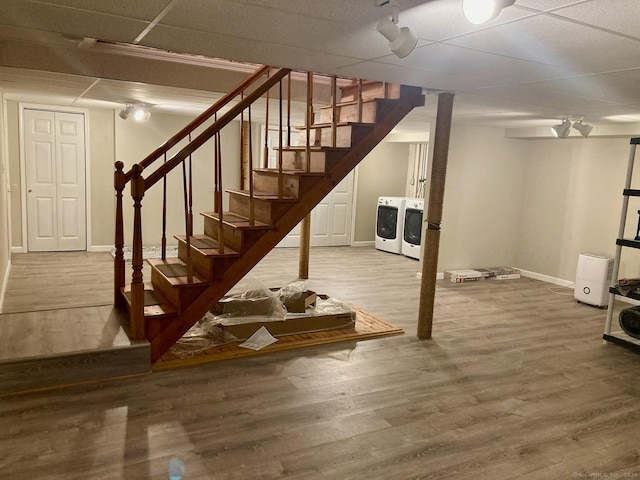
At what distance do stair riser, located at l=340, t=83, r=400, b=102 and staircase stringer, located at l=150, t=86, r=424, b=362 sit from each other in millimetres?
101

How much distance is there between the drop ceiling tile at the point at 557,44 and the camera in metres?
2.09

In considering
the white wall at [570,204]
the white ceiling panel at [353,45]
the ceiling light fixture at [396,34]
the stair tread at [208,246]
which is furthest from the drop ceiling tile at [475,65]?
the white wall at [570,204]

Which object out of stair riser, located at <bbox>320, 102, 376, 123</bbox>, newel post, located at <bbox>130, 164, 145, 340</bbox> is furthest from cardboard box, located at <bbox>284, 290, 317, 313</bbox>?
stair riser, located at <bbox>320, 102, 376, 123</bbox>

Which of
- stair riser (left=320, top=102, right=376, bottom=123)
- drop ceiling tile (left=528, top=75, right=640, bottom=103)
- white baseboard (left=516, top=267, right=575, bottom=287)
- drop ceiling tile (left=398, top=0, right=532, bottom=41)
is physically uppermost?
drop ceiling tile (left=528, top=75, right=640, bottom=103)

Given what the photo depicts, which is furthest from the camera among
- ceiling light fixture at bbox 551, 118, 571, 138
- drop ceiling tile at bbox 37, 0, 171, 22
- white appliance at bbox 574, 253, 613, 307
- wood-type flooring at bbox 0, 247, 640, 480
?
white appliance at bbox 574, 253, 613, 307

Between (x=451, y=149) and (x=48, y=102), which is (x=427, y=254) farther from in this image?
(x=48, y=102)

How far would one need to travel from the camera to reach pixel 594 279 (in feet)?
18.3

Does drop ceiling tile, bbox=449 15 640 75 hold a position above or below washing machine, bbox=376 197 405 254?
above

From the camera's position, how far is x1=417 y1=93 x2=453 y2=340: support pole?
4043mm

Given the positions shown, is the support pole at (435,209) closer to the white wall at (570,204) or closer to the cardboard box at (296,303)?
the cardboard box at (296,303)

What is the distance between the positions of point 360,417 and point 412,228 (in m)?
5.35

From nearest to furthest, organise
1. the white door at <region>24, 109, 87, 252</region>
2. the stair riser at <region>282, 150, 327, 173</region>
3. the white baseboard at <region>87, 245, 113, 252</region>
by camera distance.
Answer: the stair riser at <region>282, 150, 327, 173</region> → the white door at <region>24, 109, 87, 252</region> → the white baseboard at <region>87, 245, 113, 252</region>

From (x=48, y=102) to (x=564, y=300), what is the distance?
7105 millimetres

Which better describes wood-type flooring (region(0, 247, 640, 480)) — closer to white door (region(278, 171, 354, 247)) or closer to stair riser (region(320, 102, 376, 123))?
stair riser (region(320, 102, 376, 123))
